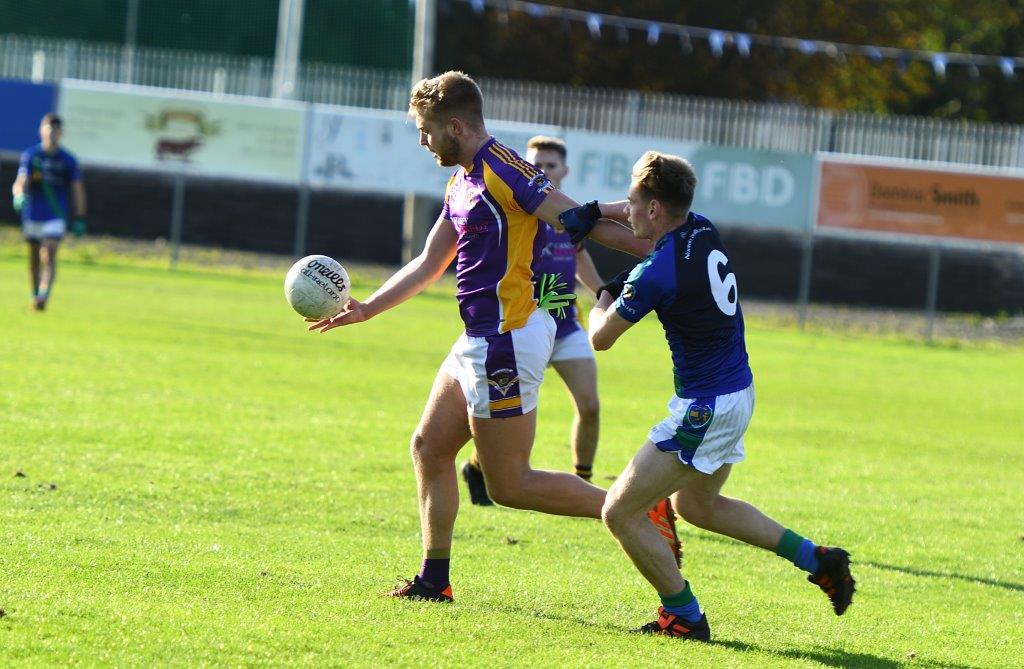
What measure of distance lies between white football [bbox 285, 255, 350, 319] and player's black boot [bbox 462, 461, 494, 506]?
267 centimetres

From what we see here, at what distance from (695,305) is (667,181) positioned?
1.59 feet

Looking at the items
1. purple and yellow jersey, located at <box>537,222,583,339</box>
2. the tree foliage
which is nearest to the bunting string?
the tree foliage

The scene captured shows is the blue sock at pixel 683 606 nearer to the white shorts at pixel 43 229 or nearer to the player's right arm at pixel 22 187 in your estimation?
the player's right arm at pixel 22 187

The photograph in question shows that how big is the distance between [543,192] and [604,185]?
65.7 ft

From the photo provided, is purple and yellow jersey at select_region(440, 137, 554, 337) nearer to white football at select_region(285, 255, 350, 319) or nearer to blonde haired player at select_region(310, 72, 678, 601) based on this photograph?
blonde haired player at select_region(310, 72, 678, 601)

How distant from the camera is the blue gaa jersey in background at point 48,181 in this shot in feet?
58.4

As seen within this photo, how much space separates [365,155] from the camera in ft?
86.1

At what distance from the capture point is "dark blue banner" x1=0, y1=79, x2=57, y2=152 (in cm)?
2669

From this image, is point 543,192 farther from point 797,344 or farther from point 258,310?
point 797,344

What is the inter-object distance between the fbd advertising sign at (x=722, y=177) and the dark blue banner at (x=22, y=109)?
31.6ft

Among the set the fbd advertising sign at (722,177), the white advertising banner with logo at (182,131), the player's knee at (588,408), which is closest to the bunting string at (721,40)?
the fbd advertising sign at (722,177)

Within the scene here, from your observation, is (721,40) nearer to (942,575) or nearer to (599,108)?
(599,108)

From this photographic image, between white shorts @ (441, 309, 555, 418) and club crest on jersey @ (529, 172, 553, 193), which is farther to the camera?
white shorts @ (441, 309, 555, 418)

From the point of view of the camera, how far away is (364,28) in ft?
118
